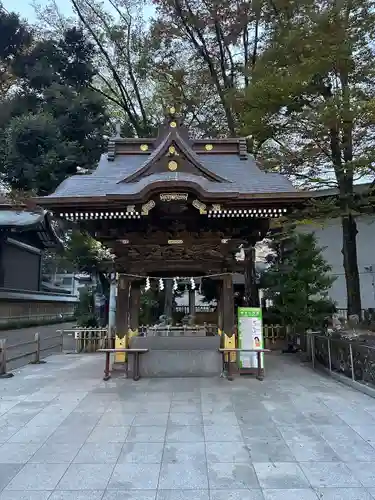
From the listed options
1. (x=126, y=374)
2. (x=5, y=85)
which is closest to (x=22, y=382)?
(x=126, y=374)

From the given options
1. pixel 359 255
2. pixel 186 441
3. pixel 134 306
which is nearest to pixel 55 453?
pixel 186 441

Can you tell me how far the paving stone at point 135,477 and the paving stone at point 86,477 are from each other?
0.09 metres

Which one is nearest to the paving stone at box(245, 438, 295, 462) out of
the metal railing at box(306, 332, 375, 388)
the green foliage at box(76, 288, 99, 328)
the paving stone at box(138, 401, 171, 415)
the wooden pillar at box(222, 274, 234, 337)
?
the paving stone at box(138, 401, 171, 415)

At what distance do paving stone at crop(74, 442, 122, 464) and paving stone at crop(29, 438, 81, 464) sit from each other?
0.31 ft

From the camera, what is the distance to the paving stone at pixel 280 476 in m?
3.78

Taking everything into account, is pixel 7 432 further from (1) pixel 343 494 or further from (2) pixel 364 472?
(2) pixel 364 472

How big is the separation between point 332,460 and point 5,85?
78.4 feet

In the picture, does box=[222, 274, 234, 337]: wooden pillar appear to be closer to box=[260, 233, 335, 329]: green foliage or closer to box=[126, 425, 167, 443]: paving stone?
box=[126, 425, 167, 443]: paving stone

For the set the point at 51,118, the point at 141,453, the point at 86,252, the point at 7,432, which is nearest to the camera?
the point at 141,453

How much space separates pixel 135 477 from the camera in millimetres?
3988

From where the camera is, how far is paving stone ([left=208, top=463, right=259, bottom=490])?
12.5 ft

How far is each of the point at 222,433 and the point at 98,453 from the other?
67.4 inches

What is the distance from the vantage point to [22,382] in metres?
8.77

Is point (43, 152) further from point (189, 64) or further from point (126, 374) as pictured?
point (126, 374)
